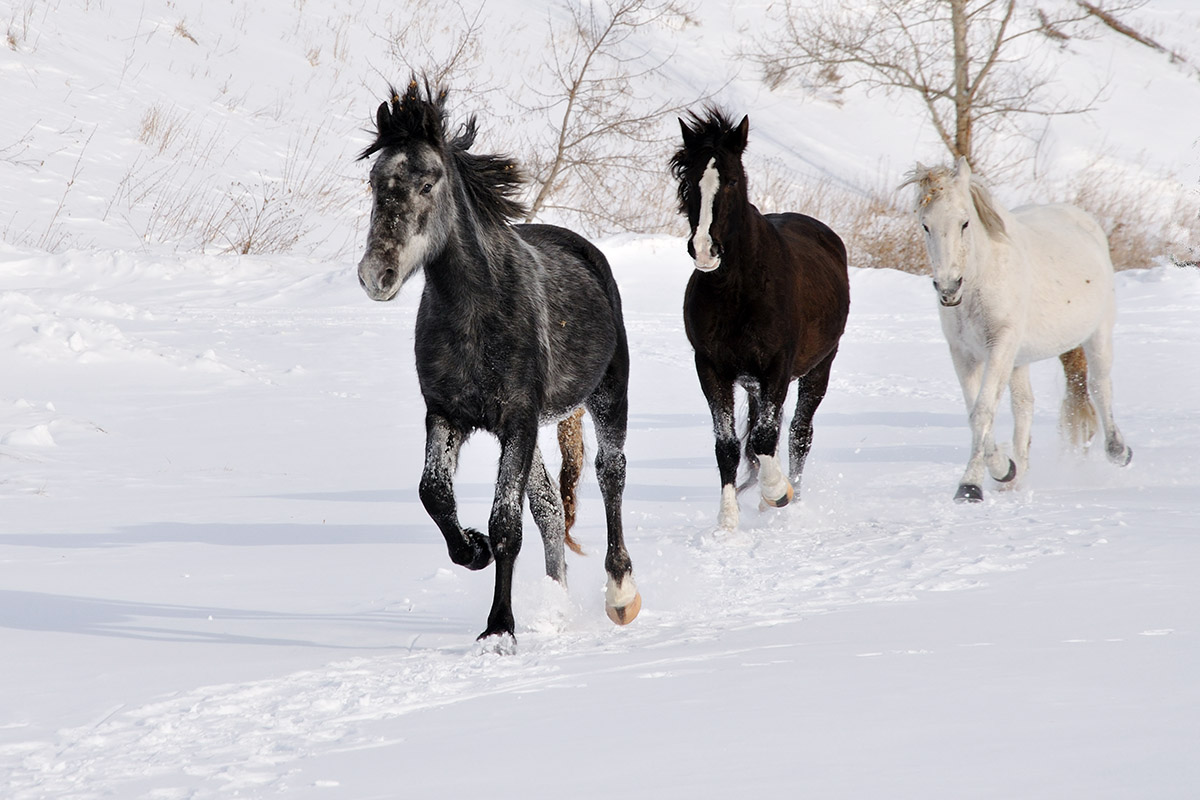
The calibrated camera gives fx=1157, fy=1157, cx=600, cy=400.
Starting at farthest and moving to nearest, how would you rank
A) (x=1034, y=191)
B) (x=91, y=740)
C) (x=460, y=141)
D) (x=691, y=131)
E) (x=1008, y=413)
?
(x=1034, y=191) < (x=1008, y=413) < (x=691, y=131) < (x=460, y=141) < (x=91, y=740)

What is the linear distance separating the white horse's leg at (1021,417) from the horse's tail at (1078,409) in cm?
57

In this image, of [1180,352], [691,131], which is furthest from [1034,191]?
[691,131]

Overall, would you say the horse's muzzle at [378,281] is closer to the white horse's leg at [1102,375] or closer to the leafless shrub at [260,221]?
the white horse's leg at [1102,375]

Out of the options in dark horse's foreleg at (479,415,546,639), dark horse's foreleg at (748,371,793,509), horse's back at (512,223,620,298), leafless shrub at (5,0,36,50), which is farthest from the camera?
leafless shrub at (5,0,36,50)

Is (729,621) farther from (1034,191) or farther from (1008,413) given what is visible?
(1034,191)

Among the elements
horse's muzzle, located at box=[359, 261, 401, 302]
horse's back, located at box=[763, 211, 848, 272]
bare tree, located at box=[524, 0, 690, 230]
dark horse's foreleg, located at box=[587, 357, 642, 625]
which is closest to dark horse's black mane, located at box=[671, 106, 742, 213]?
bare tree, located at box=[524, 0, 690, 230]

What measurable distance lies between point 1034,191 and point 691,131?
19.8 metres

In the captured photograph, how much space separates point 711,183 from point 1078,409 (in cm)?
367

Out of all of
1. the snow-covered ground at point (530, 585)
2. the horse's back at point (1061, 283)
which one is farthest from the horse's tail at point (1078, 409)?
the horse's back at point (1061, 283)

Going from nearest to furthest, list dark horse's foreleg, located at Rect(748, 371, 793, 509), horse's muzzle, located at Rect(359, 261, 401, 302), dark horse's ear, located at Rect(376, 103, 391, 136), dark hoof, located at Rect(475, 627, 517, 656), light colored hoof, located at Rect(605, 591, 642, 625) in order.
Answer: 1. horse's muzzle, located at Rect(359, 261, 401, 302)
2. dark hoof, located at Rect(475, 627, 517, 656)
3. dark horse's ear, located at Rect(376, 103, 391, 136)
4. light colored hoof, located at Rect(605, 591, 642, 625)
5. dark horse's foreleg, located at Rect(748, 371, 793, 509)

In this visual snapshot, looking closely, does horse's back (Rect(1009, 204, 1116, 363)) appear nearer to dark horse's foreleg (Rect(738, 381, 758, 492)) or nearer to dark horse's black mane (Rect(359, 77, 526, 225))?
dark horse's foreleg (Rect(738, 381, 758, 492))

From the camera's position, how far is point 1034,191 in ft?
77.9

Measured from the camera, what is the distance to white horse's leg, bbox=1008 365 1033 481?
7273mm

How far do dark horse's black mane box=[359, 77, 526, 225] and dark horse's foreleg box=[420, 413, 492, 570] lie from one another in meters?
0.80
